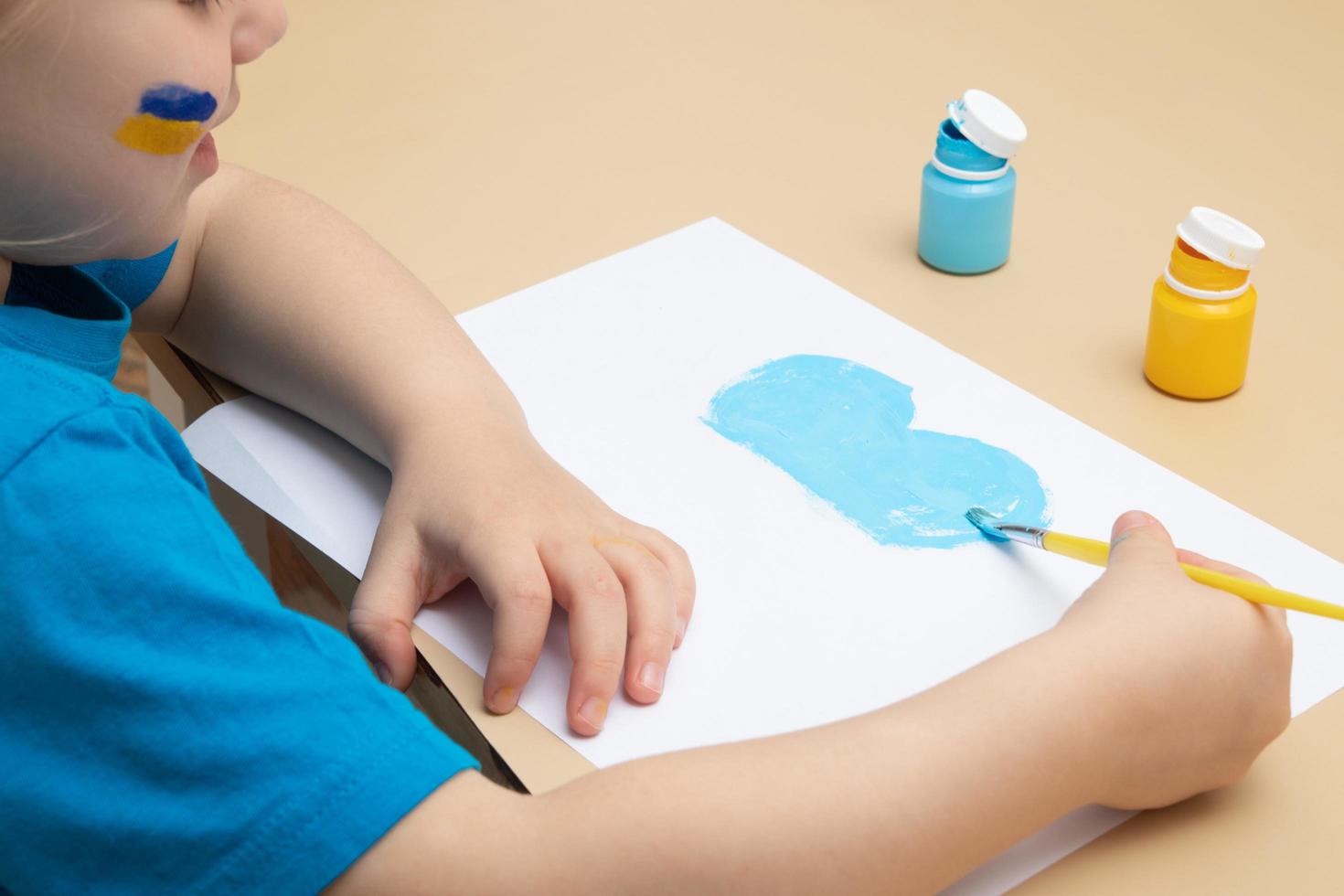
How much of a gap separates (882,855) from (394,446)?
349mm

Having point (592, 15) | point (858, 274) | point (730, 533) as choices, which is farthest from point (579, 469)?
point (592, 15)

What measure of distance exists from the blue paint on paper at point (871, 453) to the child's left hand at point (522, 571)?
11cm

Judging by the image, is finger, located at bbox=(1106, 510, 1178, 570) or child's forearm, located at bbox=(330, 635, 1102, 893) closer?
child's forearm, located at bbox=(330, 635, 1102, 893)

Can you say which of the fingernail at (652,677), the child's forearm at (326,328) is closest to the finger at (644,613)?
the fingernail at (652,677)

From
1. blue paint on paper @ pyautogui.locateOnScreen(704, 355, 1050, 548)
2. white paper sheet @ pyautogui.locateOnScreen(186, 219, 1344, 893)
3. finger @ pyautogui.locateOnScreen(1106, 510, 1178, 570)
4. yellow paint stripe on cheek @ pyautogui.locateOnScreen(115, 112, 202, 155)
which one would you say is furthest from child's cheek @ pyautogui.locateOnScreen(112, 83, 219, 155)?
finger @ pyautogui.locateOnScreen(1106, 510, 1178, 570)

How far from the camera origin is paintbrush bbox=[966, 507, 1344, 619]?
54 cm

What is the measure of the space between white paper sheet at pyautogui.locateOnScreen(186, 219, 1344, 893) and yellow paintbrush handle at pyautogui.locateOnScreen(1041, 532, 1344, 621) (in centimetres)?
2

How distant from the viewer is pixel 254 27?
575 mm

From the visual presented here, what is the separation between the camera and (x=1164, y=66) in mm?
1100

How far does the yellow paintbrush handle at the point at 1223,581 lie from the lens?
54cm

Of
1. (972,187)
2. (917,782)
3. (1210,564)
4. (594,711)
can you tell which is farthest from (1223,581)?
(972,187)

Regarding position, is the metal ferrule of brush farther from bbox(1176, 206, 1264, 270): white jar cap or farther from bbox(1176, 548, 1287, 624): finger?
bbox(1176, 206, 1264, 270): white jar cap

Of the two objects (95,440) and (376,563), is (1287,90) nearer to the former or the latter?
(376,563)

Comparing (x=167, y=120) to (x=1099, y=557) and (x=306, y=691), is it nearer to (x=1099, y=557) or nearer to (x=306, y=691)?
(x=306, y=691)
